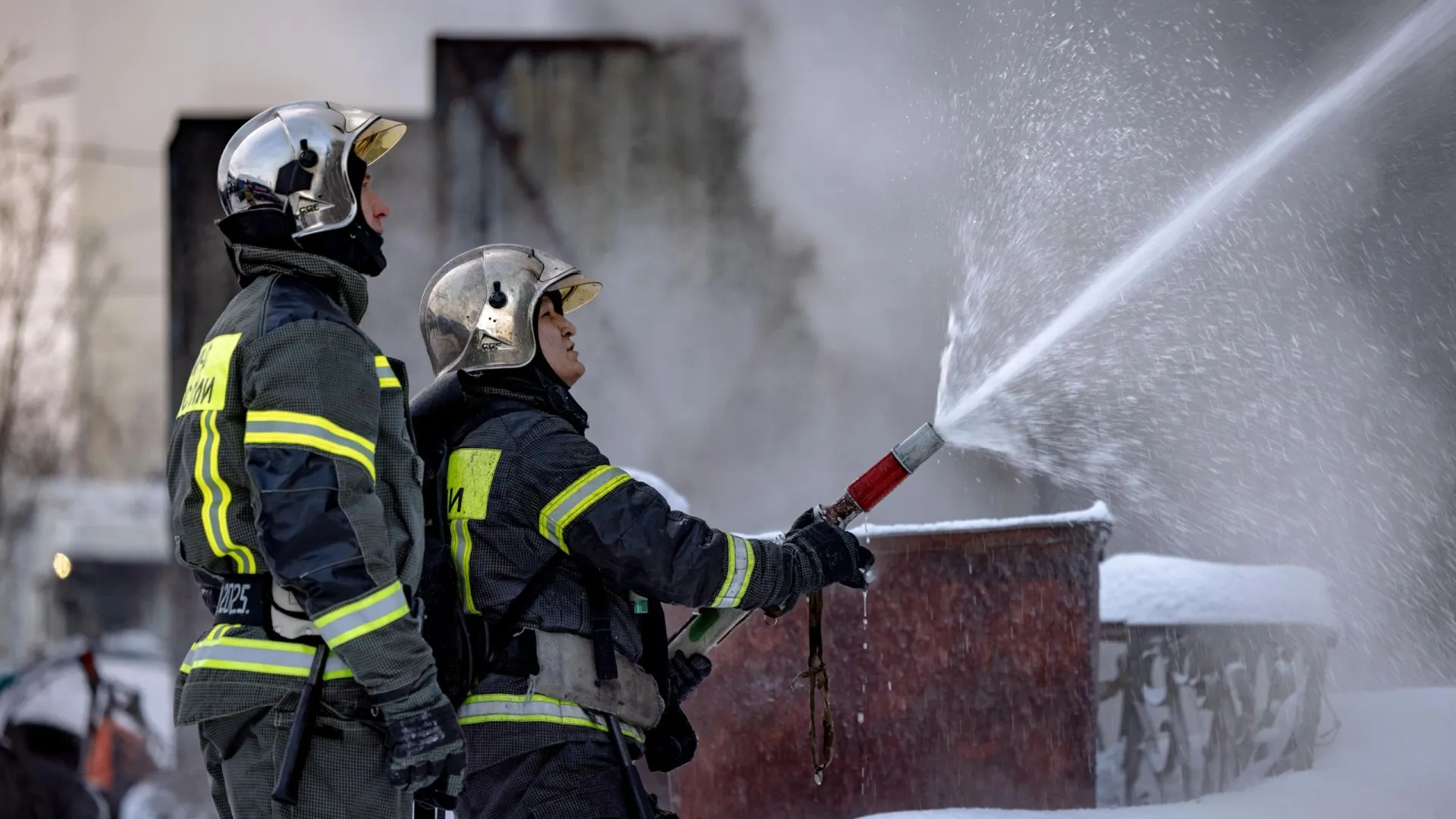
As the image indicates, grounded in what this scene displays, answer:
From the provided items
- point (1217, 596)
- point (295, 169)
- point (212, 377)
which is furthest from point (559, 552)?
point (1217, 596)

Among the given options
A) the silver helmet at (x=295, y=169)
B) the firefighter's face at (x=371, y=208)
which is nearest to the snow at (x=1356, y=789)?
the firefighter's face at (x=371, y=208)

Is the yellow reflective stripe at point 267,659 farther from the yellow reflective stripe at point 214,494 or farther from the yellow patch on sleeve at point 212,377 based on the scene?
the yellow patch on sleeve at point 212,377

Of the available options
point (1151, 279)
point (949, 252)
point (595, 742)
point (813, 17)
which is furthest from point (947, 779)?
point (813, 17)

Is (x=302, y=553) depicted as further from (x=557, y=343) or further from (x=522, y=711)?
(x=557, y=343)

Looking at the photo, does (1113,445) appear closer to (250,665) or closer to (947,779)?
(947,779)

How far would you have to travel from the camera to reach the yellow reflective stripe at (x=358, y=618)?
2.11 meters

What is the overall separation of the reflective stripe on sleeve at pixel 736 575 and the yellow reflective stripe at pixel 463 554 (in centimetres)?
43

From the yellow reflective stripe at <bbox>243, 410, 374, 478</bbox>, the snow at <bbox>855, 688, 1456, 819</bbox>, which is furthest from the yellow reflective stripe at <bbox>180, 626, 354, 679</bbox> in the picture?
the snow at <bbox>855, 688, 1456, 819</bbox>

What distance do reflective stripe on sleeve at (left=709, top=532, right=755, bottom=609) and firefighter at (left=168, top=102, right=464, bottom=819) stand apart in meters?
0.55

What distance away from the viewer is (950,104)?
8.64 meters

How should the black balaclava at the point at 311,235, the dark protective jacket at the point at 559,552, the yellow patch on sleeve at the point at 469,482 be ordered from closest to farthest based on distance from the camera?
1. the black balaclava at the point at 311,235
2. the dark protective jacket at the point at 559,552
3. the yellow patch on sleeve at the point at 469,482

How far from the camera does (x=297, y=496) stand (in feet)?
6.89

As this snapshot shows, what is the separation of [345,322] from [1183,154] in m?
6.06

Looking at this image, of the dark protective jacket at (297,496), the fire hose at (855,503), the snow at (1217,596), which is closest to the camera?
the dark protective jacket at (297,496)
